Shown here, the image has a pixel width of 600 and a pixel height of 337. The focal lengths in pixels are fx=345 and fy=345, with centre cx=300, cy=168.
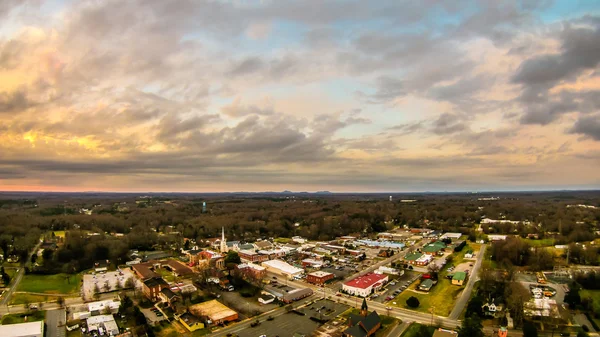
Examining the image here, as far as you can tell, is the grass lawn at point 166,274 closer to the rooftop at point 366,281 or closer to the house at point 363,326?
the rooftop at point 366,281

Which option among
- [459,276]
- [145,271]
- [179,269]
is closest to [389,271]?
[459,276]

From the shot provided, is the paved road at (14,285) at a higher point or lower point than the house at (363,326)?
lower

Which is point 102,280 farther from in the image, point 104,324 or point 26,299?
point 104,324

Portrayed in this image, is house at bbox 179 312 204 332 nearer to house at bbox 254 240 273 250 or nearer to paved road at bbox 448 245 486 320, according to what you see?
paved road at bbox 448 245 486 320

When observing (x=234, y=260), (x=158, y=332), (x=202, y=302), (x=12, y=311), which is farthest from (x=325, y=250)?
(x=12, y=311)

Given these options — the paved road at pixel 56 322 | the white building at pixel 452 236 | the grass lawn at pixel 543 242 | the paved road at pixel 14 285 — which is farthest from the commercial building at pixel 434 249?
the paved road at pixel 14 285
